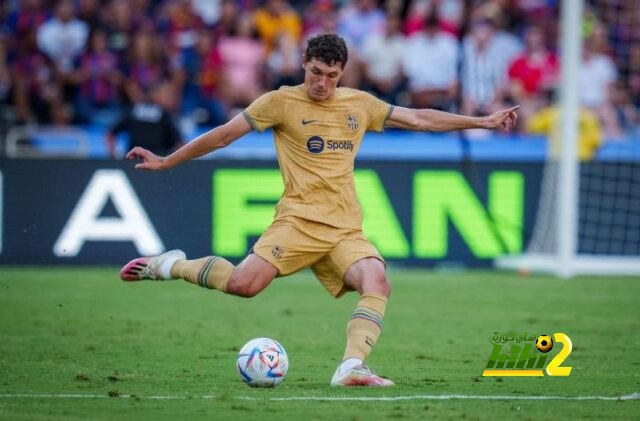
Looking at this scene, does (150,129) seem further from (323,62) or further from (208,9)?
(323,62)

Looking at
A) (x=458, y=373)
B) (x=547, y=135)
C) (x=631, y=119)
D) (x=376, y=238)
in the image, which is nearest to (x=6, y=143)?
(x=376, y=238)

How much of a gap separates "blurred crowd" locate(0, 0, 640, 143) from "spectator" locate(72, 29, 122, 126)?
0.05ft

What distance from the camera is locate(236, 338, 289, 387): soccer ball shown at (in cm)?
829

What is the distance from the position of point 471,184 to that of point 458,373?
9.57 meters

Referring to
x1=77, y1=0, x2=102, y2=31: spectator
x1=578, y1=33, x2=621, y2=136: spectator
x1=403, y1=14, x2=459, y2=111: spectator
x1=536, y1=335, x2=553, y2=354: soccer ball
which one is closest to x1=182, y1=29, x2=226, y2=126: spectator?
x1=77, y1=0, x2=102, y2=31: spectator

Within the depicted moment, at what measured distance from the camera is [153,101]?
19156 millimetres

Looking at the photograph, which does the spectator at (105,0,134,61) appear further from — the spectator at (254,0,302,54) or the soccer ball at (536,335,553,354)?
the soccer ball at (536,335,553,354)

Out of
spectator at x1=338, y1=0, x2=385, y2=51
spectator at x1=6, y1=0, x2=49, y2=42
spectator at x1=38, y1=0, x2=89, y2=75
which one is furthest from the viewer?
spectator at x1=338, y1=0, x2=385, y2=51

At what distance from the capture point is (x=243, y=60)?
21234 millimetres

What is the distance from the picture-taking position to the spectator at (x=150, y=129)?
18.8 metres

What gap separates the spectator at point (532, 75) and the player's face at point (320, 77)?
12.4 meters

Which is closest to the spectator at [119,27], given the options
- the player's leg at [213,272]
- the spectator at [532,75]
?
the spectator at [532,75]

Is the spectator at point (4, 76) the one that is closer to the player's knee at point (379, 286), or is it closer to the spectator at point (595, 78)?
the spectator at point (595, 78)

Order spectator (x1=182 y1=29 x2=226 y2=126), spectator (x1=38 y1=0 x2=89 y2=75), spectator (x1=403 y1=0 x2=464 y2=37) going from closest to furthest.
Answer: spectator (x1=182 y1=29 x2=226 y2=126) → spectator (x1=403 y1=0 x2=464 y2=37) → spectator (x1=38 y1=0 x2=89 y2=75)
